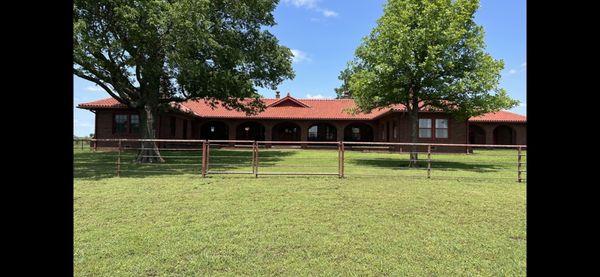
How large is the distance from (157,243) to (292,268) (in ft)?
6.16

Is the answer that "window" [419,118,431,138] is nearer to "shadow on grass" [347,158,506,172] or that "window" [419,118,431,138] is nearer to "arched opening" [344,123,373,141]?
"shadow on grass" [347,158,506,172]

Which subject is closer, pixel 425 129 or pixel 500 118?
pixel 425 129

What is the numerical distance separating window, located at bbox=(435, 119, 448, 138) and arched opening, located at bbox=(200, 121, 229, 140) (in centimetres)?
1830

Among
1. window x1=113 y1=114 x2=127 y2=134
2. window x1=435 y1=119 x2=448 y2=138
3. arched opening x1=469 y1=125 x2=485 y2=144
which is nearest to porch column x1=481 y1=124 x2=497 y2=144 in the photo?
arched opening x1=469 y1=125 x2=485 y2=144

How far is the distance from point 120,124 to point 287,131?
1464 centimetres

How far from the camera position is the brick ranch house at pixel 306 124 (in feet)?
86.5

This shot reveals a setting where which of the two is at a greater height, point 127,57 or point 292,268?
point 127,57

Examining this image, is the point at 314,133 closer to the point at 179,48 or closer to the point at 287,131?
the point at 287,131

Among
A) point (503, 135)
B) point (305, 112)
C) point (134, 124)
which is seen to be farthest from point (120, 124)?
point (503, 135)

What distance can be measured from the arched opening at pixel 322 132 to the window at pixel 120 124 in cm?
1565

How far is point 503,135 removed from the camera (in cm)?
3581
